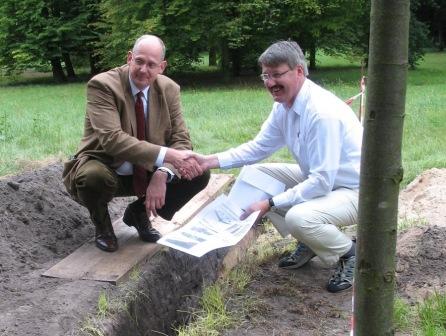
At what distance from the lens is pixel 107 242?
4.08 metres

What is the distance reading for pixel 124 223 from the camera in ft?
15.3

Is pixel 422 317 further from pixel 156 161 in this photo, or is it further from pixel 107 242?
pixel 107 242

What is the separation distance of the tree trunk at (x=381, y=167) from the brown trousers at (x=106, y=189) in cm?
219

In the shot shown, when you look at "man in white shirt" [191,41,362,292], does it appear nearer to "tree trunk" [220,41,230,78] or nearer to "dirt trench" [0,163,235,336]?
"dirt trench" [0,163,235,336]

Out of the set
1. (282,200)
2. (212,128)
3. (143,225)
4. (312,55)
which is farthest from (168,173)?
(312,55)

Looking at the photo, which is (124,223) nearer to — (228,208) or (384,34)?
(228,208)

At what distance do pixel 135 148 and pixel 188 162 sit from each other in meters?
0.39

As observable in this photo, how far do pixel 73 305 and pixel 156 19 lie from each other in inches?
669

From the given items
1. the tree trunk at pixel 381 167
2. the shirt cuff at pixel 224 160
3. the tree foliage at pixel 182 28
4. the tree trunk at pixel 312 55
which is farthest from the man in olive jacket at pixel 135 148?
the tree trunk at pixel 312 55

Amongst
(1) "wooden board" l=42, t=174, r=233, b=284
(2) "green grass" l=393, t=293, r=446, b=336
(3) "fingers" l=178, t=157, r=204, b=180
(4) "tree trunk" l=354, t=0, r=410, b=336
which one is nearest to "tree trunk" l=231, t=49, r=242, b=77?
(1) "wooden board" l=42, t=174, r=233, b=284

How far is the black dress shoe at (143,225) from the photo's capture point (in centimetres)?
429

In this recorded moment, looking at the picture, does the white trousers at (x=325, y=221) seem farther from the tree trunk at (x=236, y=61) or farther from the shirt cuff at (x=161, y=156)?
the tree trunk at (x=236, y=61)

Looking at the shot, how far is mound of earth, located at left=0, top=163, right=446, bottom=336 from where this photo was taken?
3248mm

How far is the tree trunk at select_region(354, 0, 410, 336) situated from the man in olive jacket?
6.97 ft
